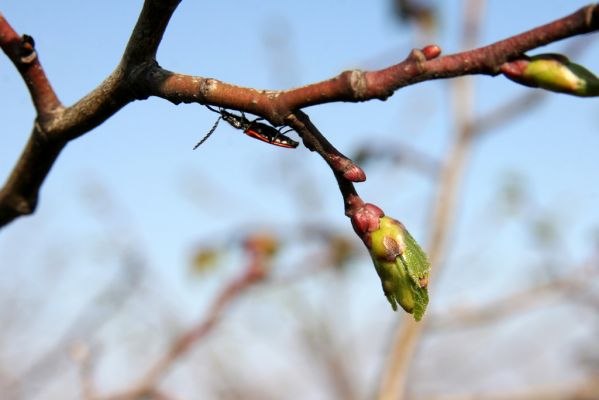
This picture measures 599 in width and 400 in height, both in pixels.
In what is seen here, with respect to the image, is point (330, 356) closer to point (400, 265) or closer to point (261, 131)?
point (261, 131)

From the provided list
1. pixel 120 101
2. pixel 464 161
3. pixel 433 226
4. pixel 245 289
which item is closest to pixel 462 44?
pixel 464 161

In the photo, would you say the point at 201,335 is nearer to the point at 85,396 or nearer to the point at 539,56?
the point at 85,396

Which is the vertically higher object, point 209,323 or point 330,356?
point 209,323

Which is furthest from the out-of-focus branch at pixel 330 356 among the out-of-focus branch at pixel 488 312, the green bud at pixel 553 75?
the green bud at pixel 553 75

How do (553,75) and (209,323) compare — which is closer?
(553,75)

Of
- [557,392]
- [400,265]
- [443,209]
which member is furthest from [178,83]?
[557,392]

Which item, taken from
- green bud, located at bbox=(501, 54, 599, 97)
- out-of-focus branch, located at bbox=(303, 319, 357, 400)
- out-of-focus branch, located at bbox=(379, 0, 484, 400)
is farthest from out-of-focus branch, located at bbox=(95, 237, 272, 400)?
out-of-focus branch, located at bbox=(303, 319, 357, 400)

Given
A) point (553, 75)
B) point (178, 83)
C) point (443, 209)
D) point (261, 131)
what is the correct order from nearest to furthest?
point (553, 75)
point (178, 83)
point (261, 131)
point (443, 209)

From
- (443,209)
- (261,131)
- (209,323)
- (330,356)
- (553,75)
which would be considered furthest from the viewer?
(330,356)
